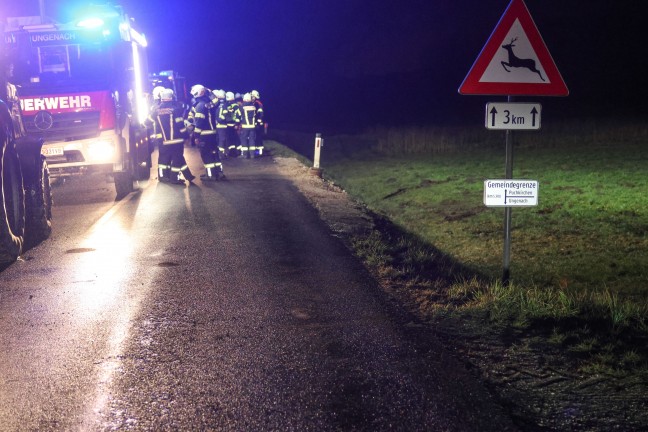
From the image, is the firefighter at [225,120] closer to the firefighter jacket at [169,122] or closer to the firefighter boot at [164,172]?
the firefighter boot at [164,172]

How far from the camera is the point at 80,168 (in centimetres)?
1348

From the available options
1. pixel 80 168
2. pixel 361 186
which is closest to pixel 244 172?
pixel 361 186

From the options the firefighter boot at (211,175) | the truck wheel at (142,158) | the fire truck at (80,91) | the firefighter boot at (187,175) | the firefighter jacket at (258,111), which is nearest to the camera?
the fire truck at (80,91)

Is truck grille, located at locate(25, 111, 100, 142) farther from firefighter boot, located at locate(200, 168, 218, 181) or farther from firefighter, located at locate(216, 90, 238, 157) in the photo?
firefighter, located at locate(216, 90, 238, 157)

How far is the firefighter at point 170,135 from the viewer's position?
14828mm

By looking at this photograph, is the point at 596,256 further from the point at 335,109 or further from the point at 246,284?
the point at 335,109

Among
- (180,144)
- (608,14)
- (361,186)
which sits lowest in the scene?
(361,186)

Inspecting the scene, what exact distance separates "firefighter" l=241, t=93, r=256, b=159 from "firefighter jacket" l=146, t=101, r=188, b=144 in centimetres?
583

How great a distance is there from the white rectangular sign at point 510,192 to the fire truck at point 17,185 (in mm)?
5289

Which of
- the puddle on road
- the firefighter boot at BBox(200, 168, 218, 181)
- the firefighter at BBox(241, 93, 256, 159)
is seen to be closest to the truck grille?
the firefighter boot at BBox(200, 168, 218, 181)

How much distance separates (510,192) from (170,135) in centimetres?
1008

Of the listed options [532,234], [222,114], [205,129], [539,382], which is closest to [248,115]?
[222,114]

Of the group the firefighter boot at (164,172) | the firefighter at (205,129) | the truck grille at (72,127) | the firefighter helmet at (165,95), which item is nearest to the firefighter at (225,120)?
the firefighter at (205,129)

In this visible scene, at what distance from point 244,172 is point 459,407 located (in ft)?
47.6
